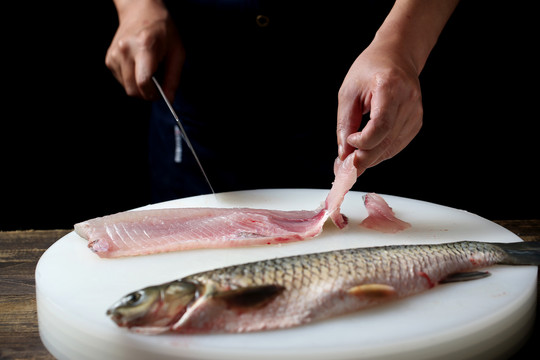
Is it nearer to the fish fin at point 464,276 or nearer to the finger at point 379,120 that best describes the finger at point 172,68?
the finger at point 379,120

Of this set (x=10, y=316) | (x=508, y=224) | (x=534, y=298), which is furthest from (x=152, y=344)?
(x=508, y=224)

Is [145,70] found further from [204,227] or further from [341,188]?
[341,188]

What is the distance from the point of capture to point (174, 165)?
2387mm

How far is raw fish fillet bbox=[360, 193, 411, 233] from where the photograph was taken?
1581mm

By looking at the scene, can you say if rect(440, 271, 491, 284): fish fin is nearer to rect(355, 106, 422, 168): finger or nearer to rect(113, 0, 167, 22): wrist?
rect(355, 106, 422, 168): finger

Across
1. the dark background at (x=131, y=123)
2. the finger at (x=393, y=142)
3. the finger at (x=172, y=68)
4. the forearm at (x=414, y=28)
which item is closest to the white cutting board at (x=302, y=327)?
the finger at (x=393, y=142)

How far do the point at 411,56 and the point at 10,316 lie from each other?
4.00 ft

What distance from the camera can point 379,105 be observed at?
1.48 metres

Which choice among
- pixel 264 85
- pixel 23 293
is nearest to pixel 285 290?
pixel 23 293

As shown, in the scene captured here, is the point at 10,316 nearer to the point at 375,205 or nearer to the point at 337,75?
the point at 375,205

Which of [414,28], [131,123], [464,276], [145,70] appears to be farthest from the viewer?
[131,123]

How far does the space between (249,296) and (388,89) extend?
2.25 ft

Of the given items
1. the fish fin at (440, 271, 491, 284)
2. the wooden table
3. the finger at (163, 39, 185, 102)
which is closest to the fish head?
the wooden table

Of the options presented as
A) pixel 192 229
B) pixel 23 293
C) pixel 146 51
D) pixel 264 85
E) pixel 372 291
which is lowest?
pixel 23 293
